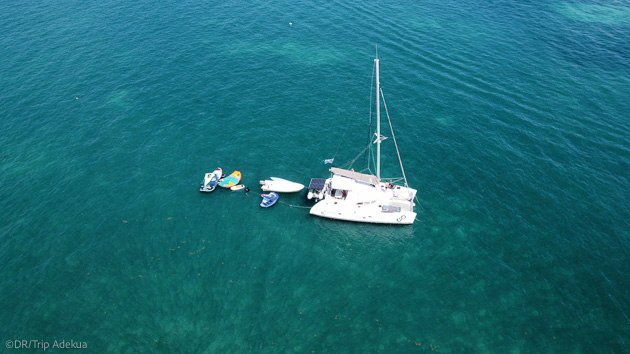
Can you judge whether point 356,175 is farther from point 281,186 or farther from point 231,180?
point 231,180

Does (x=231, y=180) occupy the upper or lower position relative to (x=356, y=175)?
lower

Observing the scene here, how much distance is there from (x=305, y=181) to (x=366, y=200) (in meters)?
17.3

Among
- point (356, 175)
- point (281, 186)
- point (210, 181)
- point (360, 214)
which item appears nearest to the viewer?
point (360, 214)

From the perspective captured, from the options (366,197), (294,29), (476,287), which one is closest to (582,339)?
(476,287)

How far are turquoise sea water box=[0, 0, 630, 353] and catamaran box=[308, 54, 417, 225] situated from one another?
298 centimetres

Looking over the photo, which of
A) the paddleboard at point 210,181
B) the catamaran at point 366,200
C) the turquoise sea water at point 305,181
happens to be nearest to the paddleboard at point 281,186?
the turquoise sea water at point 305,181

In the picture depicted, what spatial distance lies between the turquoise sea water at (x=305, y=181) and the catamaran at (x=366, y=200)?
9.76 ft

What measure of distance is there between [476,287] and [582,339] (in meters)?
17.5

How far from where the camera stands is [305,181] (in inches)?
3521

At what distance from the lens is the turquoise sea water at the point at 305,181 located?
63.6m

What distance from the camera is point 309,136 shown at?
102125 millimetres

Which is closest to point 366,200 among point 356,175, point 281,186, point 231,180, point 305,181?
point 356,175

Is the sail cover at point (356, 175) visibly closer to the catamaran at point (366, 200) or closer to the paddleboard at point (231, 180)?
the catamaran at point (366, 200)

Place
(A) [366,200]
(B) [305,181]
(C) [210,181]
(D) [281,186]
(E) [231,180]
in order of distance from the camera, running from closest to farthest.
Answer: (A) [366,200] → (D) [281,186] → (C) [210,181] → (E) [231,180] → (B) [305,181]
